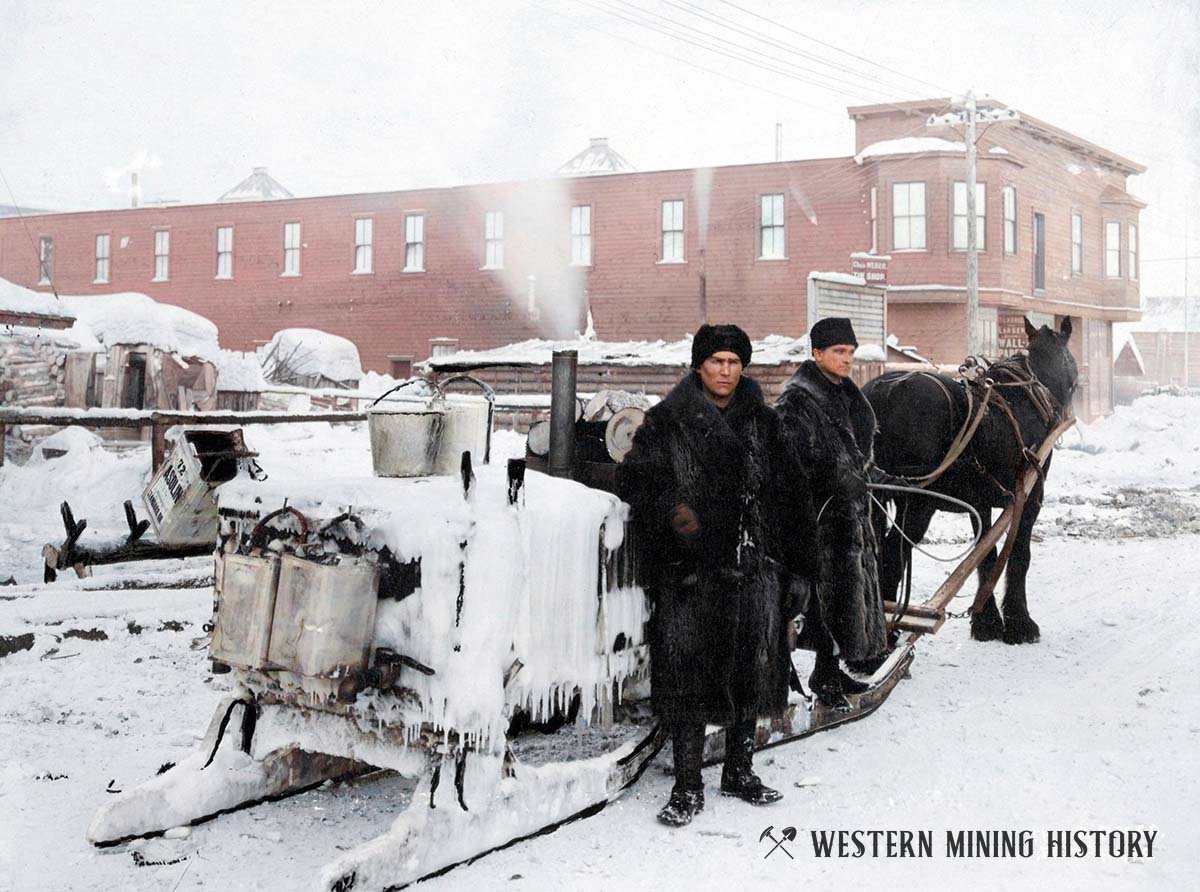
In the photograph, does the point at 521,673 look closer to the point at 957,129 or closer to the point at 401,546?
the point at 401,546

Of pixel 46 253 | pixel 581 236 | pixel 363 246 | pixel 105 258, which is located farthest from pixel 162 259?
pixel 581 236

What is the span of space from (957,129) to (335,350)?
1737 cm

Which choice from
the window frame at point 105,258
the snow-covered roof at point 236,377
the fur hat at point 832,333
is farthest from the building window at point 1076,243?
the window frame at point 105,258

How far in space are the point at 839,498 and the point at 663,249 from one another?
25.3 m

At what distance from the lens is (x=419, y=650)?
11.5 feet

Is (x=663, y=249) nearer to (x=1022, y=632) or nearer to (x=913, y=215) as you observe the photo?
(x=913, y=215)

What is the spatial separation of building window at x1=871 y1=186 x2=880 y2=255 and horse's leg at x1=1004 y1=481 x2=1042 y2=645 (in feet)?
67.1

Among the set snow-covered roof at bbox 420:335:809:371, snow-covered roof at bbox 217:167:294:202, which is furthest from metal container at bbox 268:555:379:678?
snow-covered roof at bbox 217:167:294:202

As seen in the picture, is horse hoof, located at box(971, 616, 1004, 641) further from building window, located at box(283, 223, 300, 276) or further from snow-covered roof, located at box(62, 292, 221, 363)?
building window, located at box(283, 223, 300, 276)

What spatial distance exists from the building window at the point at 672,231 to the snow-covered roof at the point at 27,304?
18858 millimetres

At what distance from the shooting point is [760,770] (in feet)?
15.3

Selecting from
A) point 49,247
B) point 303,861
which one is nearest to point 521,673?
point 303,861

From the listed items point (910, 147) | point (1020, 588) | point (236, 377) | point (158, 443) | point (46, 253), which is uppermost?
point (910, 147)

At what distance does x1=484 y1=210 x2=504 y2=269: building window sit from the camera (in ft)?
106
